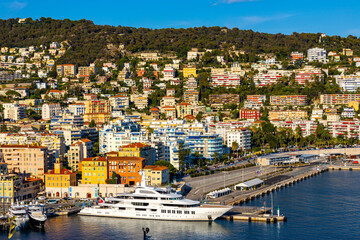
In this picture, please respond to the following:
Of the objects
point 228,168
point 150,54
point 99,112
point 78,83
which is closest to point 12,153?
point 228,168

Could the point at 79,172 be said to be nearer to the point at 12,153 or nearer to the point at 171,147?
the point at 12,153

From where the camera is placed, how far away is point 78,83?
9131 centimetres

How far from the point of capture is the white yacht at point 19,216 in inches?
1320

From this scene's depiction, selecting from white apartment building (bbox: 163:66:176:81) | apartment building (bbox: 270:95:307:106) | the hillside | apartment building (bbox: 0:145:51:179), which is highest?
the hillside

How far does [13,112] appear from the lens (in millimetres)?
75500

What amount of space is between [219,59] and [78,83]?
23.7 m

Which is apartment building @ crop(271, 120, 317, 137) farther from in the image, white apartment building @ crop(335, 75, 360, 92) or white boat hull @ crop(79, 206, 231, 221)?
white boat hull @ crop(79, 206, 231, 221)

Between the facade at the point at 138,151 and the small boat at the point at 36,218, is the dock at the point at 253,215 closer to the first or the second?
the small boat at the point at 36,218

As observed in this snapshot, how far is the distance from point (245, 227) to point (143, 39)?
78770mm

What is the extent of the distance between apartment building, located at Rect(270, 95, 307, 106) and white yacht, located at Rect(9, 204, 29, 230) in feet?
178

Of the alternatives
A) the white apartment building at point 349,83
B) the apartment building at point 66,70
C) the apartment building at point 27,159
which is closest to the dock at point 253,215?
the apartment building at point 27,159

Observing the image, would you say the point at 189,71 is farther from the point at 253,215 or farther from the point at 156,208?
the point at 253,215

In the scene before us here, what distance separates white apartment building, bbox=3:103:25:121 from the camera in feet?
247

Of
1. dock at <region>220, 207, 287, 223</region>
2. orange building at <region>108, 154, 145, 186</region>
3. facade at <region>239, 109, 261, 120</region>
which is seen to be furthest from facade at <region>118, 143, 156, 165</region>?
facade at <region>239, 109, 261, 120</region>
